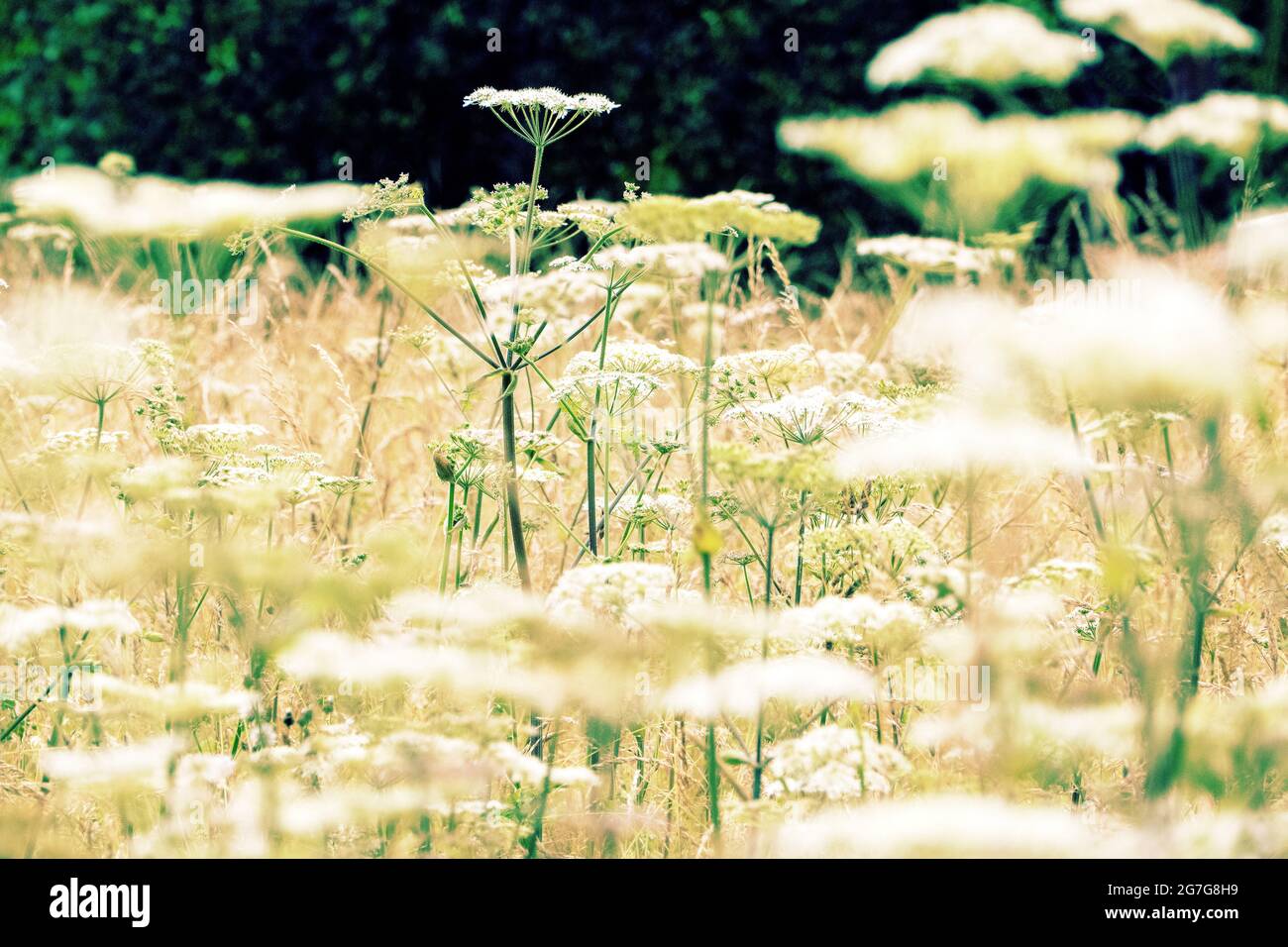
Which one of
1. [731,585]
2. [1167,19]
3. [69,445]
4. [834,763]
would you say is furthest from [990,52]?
[69,445]

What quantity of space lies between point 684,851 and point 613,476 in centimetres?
147

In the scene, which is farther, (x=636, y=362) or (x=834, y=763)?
(x=636, y=362)

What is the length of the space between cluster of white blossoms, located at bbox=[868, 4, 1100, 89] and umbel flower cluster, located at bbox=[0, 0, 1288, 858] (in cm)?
1

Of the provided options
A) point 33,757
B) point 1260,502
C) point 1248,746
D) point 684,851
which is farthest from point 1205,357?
point 33,757

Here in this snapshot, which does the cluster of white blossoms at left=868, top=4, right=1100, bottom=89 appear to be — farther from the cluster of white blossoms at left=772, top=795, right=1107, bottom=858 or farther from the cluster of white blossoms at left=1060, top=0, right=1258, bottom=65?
the cluster of white blossoms at left=772, top=795, right=1107, bottom=858

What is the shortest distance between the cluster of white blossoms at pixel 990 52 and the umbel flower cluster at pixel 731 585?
1 centimetres

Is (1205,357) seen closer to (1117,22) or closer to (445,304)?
(1117,22)

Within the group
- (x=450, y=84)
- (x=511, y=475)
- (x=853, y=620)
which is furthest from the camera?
(x=450, y=84)

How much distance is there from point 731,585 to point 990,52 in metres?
1.33

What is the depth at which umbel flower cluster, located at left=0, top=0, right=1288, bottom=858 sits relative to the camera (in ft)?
4.53

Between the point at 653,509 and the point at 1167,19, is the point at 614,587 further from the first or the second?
the point at 1167,19

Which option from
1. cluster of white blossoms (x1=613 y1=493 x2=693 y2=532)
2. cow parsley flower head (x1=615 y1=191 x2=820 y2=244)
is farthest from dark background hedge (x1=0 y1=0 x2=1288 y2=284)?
cow parsley flower head (x1=615 y1=191 x2=820 y2=244)

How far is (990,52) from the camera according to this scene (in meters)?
1.67

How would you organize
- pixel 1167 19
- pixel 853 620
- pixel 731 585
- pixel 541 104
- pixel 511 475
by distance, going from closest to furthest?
pixel 853 620
pixel 1167 19
pixel 511 475
pixel 541 104
pixel 731 585
